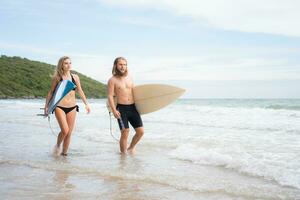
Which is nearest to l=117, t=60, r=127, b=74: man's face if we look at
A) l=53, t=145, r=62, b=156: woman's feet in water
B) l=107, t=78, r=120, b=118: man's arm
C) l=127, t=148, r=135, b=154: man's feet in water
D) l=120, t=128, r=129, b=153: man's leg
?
l=107, t=78, r=120, b=118: man's arm

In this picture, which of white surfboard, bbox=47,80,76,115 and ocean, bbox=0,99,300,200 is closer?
ocean, bbox=0,99,300,200

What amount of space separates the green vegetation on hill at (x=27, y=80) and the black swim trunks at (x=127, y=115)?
205 feet

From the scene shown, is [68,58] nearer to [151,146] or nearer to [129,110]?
[129,110]

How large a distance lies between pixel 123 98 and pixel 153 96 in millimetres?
869

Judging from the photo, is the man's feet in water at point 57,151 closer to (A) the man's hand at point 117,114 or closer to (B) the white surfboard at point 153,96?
(A) the man's hand at point 117,114

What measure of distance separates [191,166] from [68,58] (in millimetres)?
2792

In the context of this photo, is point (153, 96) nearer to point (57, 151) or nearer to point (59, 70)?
point (59, 70)

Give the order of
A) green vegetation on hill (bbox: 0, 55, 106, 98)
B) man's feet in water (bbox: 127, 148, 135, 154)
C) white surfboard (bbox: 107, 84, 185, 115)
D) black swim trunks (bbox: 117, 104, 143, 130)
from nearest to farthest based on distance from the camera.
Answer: black swim trunks (bbox: 117, 104, 143, 130), man's feet in water (bbox: 127, 148, 135, 154), white surfboard (bbox: 107, 84, 185, 115), green vegetation on hill (bbox: 0, 55, 106, 98)

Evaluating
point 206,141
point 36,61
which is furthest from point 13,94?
point 206,141

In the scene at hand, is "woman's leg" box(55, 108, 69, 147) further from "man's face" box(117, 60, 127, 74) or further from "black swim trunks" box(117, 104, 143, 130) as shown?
"man's face" box(117, 60, 127, 74)

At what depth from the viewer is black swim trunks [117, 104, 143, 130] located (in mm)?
7027

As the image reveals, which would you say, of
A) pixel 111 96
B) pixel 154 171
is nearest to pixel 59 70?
pixel 111 96

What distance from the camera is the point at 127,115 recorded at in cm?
712

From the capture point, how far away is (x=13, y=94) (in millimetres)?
69812
